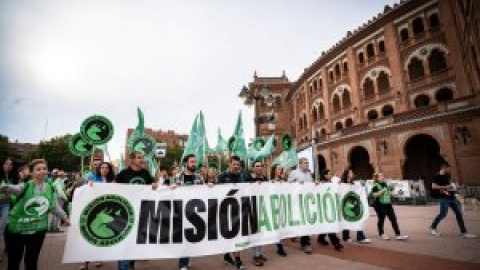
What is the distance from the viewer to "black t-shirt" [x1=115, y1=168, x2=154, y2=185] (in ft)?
16.2

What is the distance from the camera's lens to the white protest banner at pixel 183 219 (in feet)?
14.3

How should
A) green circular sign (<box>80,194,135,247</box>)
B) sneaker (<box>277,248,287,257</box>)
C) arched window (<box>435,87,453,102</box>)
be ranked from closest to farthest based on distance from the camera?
green circular sign (<box>80,194,135,247</box>) < sneaker (<box>277,248,287,257</box>) < arched window (<box>435,87,453,102</box>)

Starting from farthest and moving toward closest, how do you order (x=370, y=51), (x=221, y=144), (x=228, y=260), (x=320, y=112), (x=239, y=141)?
(x=320, y=112)
(x=370, y=51)
(x=221, y=144)
(x=239, y=141)
(x=228, y=260)

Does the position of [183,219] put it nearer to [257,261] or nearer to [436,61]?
[257,261]

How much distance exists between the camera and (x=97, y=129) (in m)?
8.08

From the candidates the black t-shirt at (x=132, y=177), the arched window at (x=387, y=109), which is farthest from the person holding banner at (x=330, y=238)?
the arched window at (x=387, y=109)

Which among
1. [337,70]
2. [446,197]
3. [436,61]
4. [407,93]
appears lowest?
[446,197]

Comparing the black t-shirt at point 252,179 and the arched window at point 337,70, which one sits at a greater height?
the arched window at point 337,70

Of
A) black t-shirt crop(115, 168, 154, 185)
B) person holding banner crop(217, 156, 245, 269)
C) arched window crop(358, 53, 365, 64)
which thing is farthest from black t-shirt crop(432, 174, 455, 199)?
arched window crop(358, 53, 365, 64)

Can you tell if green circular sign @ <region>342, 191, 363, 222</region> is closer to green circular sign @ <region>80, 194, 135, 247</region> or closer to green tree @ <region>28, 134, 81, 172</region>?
green circular sign @ <region>80, 194, 135, 247</region>

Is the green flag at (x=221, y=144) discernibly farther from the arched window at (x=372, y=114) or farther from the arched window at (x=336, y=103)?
the arched window at (x=336, y=103)

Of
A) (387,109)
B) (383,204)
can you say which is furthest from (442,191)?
(387,109)

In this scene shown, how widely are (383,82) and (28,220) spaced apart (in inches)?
1193

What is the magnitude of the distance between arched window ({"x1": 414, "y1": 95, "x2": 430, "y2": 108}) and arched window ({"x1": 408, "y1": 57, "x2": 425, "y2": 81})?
6.15 feet
